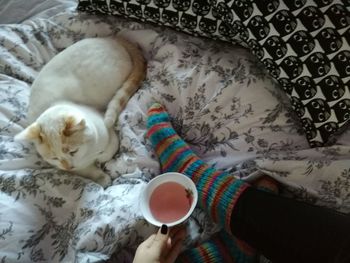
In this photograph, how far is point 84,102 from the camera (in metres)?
1.10

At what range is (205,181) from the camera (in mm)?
981

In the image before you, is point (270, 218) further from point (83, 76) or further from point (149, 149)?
point (83, 76)

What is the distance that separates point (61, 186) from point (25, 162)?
5.3 inches

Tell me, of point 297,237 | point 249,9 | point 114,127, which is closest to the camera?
point 297,237

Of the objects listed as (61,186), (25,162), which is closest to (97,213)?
(61,186)

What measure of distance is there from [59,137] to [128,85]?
25cm

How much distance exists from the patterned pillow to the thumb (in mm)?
400

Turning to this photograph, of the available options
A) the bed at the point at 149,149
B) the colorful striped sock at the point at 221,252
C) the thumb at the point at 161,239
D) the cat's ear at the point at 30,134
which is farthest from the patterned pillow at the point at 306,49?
the cat's ear at the point at 30,134

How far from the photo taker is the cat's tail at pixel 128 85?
1056 millimetres

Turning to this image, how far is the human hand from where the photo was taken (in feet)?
2.43

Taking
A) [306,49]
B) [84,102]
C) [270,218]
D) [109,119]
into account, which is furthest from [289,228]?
[84,102]

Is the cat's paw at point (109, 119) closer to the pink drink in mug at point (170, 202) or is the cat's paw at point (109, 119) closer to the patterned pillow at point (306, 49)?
the pink drink in mug at point (170, 202)

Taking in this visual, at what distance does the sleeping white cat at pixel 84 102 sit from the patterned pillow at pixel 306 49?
315 mm

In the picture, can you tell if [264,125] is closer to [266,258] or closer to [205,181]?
[205,181]
